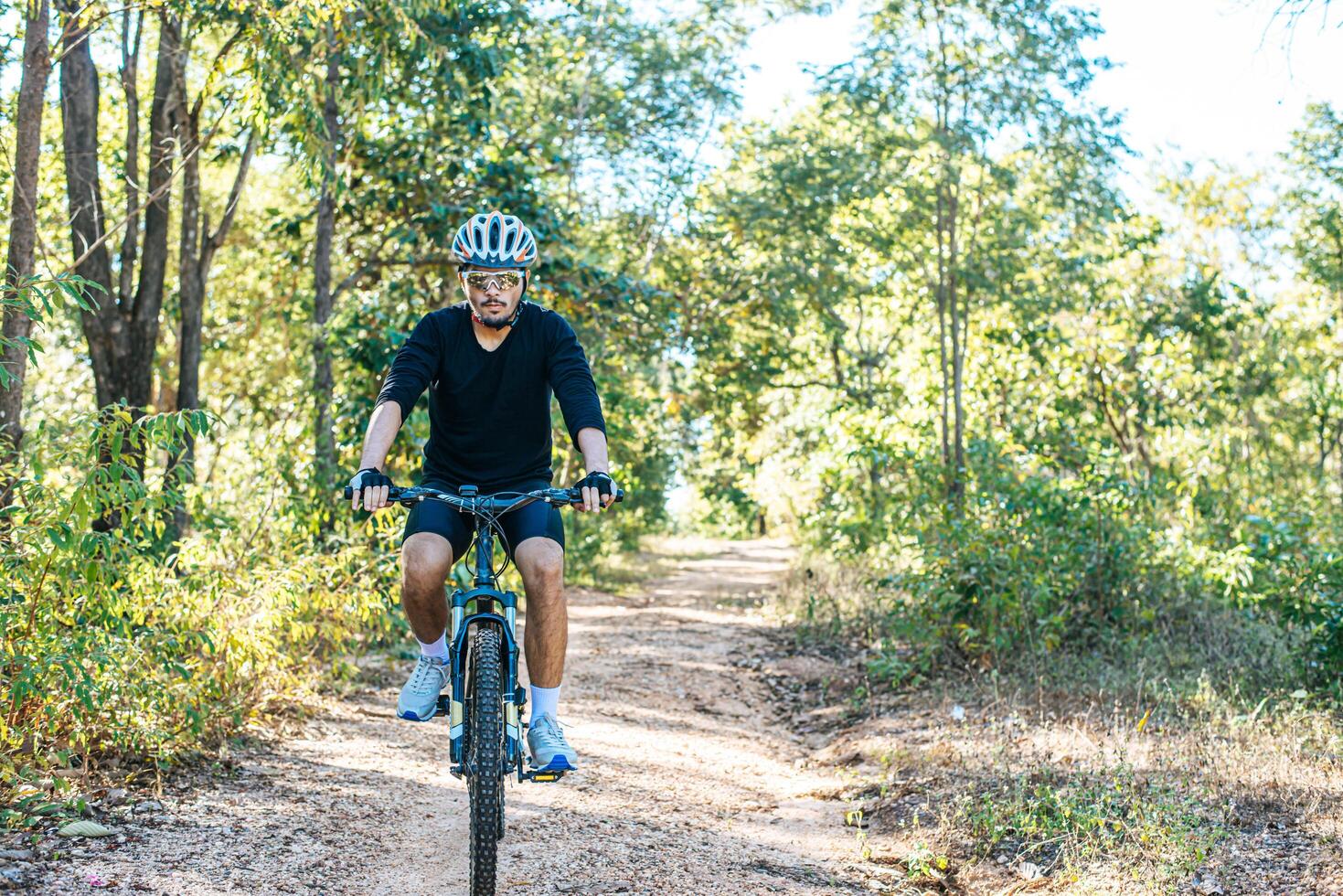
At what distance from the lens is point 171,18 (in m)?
10.1

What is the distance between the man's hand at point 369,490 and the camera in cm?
434

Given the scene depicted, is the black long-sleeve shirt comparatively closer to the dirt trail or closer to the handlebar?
the handlebar

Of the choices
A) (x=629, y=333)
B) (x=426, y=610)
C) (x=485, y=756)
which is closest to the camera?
(x=485, y=756)

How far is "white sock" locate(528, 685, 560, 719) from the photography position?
4.79m

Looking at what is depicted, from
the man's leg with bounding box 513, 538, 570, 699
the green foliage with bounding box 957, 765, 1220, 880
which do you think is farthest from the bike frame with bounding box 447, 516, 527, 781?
the green foliage with bounding box 957, 765, 1220, 880

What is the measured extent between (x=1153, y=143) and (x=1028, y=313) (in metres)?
11.4

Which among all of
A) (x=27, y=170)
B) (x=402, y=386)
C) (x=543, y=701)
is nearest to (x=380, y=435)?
(x=402, y=386)

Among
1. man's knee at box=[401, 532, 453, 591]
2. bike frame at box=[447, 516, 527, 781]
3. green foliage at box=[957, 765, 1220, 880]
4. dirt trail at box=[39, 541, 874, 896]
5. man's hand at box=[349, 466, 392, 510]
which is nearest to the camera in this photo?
man's hand at box=[349, 466, 392, 510]

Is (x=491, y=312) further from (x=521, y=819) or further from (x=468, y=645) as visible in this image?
(x=521, y=819)

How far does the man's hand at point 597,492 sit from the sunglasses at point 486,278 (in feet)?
3.23

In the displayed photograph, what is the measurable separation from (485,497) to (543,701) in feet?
2.94

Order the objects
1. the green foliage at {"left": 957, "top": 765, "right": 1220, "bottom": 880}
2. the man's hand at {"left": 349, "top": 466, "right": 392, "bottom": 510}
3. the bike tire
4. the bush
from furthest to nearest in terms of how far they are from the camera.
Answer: the bush
the green foliage at {"left": 957, "top": 765, "right": 1220, "bottom": 880}
the man's hand at {"left": 349, "top": 466, "right": 392, "bottom": 510}
the bike tire

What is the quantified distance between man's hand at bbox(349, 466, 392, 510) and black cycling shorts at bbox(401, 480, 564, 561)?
0.32 meters

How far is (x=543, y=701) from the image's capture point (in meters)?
4.81
